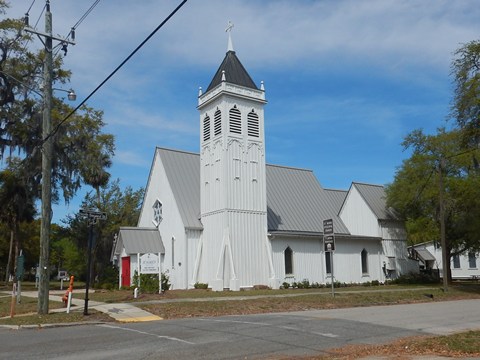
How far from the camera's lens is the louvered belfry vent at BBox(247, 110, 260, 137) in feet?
119

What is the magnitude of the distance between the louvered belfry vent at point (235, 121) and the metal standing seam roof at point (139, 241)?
9.91m

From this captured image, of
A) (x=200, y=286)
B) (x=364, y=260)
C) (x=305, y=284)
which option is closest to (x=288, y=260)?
(x=305, y=284)

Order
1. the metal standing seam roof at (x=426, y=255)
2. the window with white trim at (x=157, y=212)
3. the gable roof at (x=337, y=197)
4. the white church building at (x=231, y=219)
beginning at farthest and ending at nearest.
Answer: the metal standing seam roof at (x=426, y=255) → the gable roof at (x=337, y=197) → the window with white trim at (x=157, y=212) → the white church building at (x=231, y=219)

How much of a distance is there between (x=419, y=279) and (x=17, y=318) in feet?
110

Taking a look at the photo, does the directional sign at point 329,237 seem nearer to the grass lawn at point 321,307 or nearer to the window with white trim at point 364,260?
the grass lawn at point 321,307

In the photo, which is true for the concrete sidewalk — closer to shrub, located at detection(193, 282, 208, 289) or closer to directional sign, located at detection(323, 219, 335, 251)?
directional sign, located at detection(323, 219, 335, 251)

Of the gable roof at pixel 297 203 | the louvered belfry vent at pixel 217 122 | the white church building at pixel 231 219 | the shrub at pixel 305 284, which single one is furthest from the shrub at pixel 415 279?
the louvered belfry vent at pixel 217 122

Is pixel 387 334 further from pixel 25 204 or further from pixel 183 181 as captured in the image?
pixel 25 204

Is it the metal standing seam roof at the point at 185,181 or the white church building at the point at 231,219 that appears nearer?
the white church building at the point at 231,219

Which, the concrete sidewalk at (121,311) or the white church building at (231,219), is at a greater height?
the white church building at (231,219)

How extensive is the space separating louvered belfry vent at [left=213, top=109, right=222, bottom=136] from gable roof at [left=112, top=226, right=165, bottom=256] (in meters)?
9.07

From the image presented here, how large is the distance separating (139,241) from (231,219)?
771 centimetres

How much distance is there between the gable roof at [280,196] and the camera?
37.4 m

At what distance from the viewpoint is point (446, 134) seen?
37.4m
